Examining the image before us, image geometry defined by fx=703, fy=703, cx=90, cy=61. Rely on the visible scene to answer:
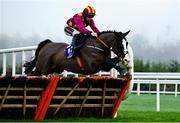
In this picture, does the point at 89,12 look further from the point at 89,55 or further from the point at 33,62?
the point at 33,62

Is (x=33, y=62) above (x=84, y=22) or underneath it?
underneath

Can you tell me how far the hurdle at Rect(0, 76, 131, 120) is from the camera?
8.13 meters

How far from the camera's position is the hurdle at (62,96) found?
26.7 feet

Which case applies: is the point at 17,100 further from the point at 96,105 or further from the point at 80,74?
the point at 80,74

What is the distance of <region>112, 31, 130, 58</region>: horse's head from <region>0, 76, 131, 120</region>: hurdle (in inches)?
30.8

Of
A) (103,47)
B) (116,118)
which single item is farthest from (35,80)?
(103,47)

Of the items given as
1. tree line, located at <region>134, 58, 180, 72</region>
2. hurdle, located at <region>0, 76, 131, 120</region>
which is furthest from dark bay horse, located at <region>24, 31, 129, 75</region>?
tree line, located at <region>134, 58, 180, 72</region>

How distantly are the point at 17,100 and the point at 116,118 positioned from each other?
140 centimetres

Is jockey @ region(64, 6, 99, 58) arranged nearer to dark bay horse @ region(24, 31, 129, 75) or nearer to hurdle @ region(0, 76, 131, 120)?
dark bay horse @ region(24, 31, 129, 75)

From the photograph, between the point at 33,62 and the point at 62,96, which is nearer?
the point at 62,96

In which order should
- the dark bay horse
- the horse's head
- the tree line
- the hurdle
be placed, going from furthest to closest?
the tree line → the dark bay horse → the horse's head → the hurdle

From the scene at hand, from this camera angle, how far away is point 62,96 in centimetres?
848

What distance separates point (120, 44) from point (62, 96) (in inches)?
65.0

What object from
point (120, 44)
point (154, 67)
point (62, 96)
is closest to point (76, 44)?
point (120, 44)
